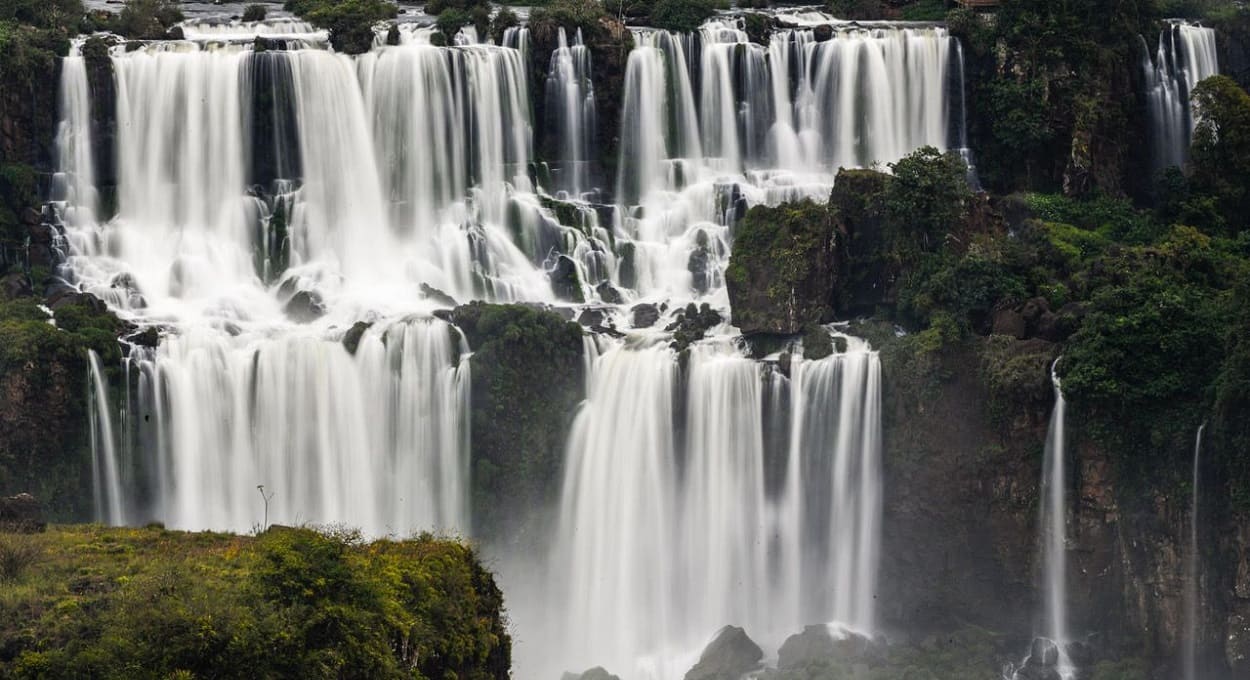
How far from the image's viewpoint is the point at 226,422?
4809cm

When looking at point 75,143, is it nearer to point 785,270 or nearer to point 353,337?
point 353,337

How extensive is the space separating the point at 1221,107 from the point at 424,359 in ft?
75.7

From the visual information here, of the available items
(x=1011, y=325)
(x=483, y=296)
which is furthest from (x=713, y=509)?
(x=483, y=296)

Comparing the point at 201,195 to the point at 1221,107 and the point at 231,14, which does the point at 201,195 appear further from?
the point at 1221,107

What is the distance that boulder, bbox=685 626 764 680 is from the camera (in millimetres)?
43719

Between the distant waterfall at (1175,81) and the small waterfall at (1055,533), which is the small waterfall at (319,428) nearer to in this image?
the small waterfall at (1055,533)

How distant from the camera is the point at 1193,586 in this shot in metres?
42.8

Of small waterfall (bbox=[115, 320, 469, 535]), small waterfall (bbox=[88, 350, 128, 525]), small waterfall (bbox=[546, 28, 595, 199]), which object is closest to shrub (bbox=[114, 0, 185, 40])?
small waterfall (bbox=[546, 28, 595, 199])

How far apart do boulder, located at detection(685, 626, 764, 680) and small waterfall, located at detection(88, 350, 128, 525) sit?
13956 millimetres

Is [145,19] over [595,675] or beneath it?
over

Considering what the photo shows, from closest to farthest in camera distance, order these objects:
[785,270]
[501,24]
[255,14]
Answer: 1. [785,270]
2. [501,24]
3. [255,14]

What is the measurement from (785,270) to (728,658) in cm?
1013

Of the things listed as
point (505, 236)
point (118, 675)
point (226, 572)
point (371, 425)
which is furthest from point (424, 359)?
point (118, 675)

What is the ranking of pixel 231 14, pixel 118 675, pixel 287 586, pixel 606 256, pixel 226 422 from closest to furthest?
pixel 118 675 → pixel 287 586 → pixel 226 422 → pixel 606 256 → pixel 231 14
